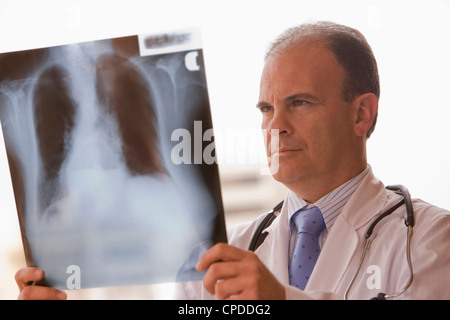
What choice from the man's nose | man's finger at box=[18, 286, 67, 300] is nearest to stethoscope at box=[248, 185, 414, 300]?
the man's nose

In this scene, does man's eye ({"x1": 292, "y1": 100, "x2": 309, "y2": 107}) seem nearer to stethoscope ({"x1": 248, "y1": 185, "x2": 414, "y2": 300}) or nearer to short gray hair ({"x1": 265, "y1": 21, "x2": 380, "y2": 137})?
short gray hair ({"x1": 265, "y1": 21, "x2": 380, "y2": 137})

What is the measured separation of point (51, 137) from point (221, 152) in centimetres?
58

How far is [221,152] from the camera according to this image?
4.66 ft

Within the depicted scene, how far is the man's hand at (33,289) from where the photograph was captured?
35.9 inches

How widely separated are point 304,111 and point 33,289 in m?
0.68

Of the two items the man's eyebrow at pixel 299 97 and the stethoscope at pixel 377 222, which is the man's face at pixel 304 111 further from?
the stethoscope at pixel 377 222

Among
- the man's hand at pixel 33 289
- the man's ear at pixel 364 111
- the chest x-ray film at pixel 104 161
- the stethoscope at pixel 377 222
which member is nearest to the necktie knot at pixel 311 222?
the stethoscope at pixel 377 222

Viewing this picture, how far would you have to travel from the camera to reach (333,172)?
1222mm

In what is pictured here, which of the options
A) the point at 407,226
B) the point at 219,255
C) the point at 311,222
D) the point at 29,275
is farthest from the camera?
the point at 311,222

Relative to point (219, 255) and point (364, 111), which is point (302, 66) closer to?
point (364, 111)

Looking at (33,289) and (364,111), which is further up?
(364,111)

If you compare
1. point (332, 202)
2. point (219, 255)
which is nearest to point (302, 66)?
point (332, 202)

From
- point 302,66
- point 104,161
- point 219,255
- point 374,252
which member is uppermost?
point 302,66
